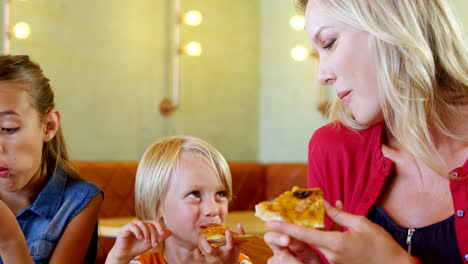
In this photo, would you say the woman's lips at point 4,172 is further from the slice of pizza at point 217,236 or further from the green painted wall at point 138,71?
the green painted wall at point 138,71

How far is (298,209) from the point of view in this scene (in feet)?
4.56

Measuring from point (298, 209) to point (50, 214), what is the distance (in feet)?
3.17

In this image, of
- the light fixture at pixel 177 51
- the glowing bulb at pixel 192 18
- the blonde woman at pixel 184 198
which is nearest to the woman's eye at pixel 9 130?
Result: the blonde woman at pixel 184 198

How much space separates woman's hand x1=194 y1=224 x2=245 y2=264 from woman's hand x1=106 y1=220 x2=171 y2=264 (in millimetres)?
113

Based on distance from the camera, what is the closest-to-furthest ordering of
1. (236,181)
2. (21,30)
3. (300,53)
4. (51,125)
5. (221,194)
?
(221,194)
(51,125)
(21,30)
(236,181)
(300,53)

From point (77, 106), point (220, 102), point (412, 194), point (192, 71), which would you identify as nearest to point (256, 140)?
point (220, 102)

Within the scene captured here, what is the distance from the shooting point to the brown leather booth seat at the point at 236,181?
487 cm

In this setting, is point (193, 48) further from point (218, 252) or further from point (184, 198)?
point (218, 252)

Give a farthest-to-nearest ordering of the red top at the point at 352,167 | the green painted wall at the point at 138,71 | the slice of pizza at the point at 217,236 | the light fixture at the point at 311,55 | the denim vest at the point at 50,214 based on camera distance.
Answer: the light fixture at the point at 311,55
the green painted wall at the point at 138,71
the denim vest at the point at 50,214
the slice of pizza at the point at 217,236
the red top at the point at 352,167

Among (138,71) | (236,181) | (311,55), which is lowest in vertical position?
(236,181)

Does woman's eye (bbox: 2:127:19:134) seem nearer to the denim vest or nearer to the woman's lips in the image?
the woman's lips

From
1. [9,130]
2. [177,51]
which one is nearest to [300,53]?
[177,51]

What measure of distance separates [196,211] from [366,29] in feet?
2.39

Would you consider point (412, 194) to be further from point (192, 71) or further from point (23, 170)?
point (192, 71)
